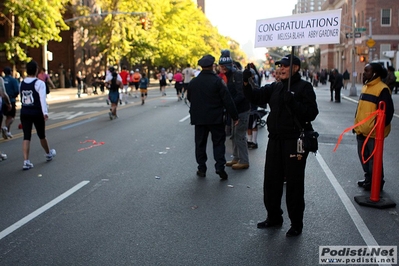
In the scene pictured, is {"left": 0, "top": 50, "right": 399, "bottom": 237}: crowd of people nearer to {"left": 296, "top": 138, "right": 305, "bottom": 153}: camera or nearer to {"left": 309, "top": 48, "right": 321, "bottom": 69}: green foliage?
{"left": 296, "top": 138, "right": 305, "bottom": 153}: camera

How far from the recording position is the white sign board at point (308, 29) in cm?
559

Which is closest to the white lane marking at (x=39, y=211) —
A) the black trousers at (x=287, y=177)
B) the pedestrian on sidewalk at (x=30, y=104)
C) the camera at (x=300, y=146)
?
the pedestrian on sidewalk at (x=30, y=104)

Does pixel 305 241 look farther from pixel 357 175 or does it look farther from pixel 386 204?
pixel 357 175

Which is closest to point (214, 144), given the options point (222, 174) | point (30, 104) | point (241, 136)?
point (222, 174)

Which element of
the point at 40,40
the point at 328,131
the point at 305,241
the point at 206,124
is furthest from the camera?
the point at 40,40

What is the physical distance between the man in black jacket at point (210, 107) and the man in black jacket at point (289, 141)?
262 centimetres

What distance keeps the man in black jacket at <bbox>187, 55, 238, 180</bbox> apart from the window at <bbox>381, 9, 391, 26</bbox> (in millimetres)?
51805

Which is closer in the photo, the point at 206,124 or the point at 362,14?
the point at 206,124

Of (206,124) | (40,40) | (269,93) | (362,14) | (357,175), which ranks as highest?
(362,14)

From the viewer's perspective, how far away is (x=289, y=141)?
5211 millimetres

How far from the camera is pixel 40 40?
29734mm

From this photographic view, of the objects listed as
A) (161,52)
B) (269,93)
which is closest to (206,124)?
(269,93)

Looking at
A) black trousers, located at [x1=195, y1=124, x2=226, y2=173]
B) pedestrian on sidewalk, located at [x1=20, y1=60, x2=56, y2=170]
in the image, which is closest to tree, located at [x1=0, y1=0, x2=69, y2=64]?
pedestrian on sidewalk, located at [x1=20, y1=60, x2=56, y2=170]

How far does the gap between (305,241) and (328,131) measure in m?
9.99
